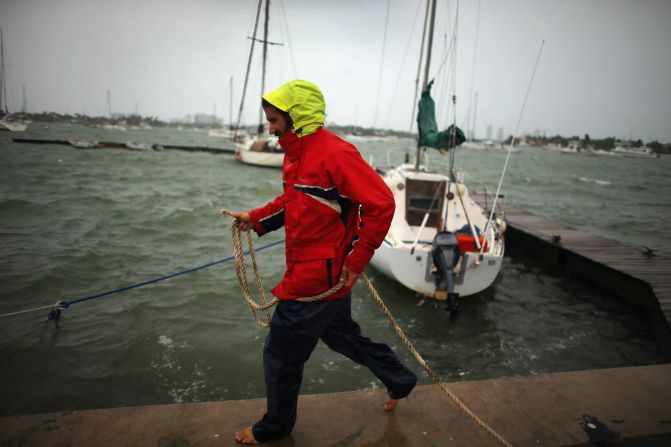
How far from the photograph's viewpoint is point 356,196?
1978 mm

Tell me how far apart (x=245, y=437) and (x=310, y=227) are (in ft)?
4.37

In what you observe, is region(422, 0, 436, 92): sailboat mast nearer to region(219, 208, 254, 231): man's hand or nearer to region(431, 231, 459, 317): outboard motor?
region(431, 231, 459, 317): outboard motor

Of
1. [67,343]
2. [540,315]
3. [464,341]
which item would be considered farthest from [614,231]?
[67,343]

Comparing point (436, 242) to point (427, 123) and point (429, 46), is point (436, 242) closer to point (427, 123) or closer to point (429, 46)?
point (427, 123)

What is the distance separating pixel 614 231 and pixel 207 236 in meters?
15.4

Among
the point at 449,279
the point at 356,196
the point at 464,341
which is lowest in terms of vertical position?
the point at 464,341

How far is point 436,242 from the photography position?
6086mm

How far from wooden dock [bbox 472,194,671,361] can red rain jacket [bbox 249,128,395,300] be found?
229 inches

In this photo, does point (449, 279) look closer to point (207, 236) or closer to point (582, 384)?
point (582, 384)

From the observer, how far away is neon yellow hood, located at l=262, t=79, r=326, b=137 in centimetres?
203

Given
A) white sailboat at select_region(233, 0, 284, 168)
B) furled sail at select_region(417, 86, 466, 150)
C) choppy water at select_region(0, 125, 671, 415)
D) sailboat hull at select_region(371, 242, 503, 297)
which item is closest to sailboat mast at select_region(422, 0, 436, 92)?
furled sail at select_region(417, 86, 466, 150)

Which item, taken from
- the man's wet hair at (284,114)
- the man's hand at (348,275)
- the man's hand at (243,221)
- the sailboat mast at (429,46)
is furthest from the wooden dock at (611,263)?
the man's wet hair at (284,114)

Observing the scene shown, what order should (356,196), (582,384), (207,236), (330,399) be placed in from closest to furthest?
(356,196) < (330,399) < (582,384) < (207,236)

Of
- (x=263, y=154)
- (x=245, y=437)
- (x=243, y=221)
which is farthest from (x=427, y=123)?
(x=263, y=154)
